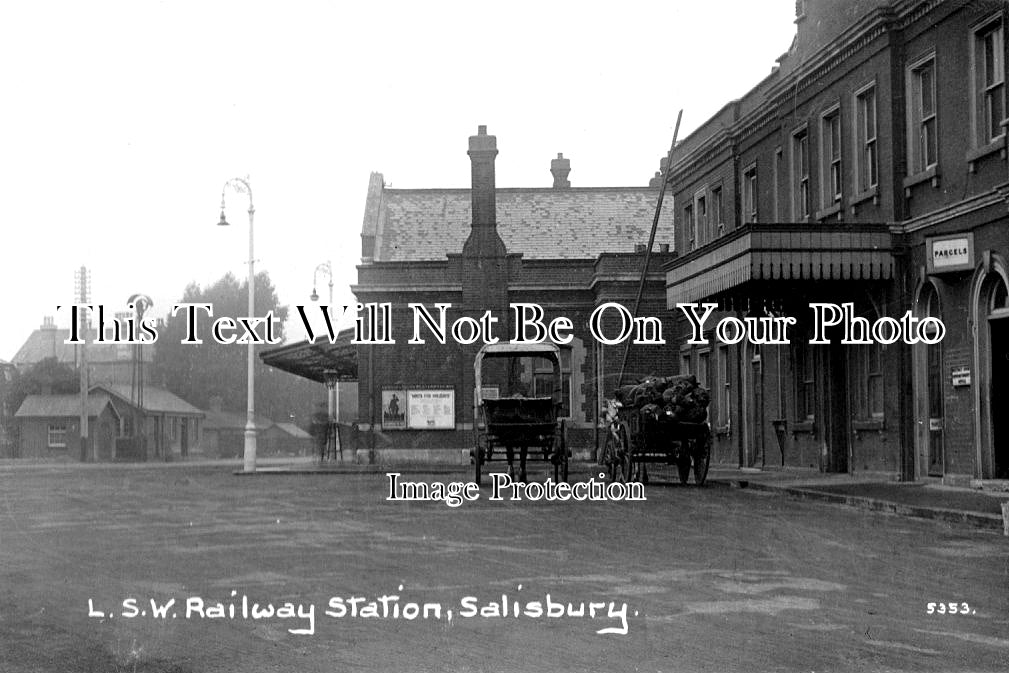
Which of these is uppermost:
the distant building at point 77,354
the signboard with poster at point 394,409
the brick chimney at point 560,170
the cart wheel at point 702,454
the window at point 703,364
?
the brick chimney at point 560,170

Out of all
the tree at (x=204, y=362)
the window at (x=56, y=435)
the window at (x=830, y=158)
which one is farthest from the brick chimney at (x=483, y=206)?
the window at (x=56, y=435)

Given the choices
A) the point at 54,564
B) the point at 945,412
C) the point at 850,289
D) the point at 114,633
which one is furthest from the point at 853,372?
the point at 114,633

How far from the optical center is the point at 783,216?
28422mm

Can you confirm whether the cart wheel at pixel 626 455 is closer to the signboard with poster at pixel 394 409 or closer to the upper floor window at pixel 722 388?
the upper floor window at pixel 722 388

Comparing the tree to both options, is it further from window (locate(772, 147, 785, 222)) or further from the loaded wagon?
the loaded wagon

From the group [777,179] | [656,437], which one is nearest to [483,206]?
[777,179]

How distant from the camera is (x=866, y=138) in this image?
23.8m

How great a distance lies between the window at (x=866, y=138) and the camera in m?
23.6

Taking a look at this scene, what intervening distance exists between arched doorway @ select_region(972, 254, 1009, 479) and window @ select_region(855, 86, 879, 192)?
4423 millimetres

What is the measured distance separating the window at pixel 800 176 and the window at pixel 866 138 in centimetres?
260

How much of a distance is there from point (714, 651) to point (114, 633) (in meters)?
3.51

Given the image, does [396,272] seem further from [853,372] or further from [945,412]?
[945,412]

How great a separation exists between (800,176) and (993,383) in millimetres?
8777

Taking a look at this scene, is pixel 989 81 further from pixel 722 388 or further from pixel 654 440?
pixel 722 388
